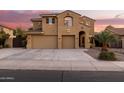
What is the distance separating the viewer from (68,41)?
47.2 m

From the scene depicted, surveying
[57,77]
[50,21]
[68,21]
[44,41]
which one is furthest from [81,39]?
[57,77]

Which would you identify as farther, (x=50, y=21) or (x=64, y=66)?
(x=50, y=21)

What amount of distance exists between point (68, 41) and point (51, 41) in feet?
9.72

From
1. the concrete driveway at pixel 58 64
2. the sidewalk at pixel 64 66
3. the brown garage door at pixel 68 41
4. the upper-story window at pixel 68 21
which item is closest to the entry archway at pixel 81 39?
the brown garage door at pixel 68 41

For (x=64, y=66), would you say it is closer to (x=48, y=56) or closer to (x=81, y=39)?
(x=48, y=56)

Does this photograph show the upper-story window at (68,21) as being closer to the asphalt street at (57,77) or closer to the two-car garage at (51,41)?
the two-car garage at (51,41)

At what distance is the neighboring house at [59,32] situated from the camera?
46562mm

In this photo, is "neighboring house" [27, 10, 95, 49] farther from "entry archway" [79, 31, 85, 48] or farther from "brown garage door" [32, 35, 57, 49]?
"entry archway" [79, 31, 85, 48]

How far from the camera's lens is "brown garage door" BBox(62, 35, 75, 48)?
47000 mm

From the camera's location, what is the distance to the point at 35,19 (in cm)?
5097

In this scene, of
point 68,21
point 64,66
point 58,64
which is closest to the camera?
point 64,66

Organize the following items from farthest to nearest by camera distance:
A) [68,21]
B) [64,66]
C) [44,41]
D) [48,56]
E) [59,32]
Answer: [44,41] < [68,21] < [59,32] < [48,56] < [64,66]

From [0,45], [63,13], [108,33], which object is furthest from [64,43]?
[108,33]

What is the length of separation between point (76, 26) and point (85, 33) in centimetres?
213
